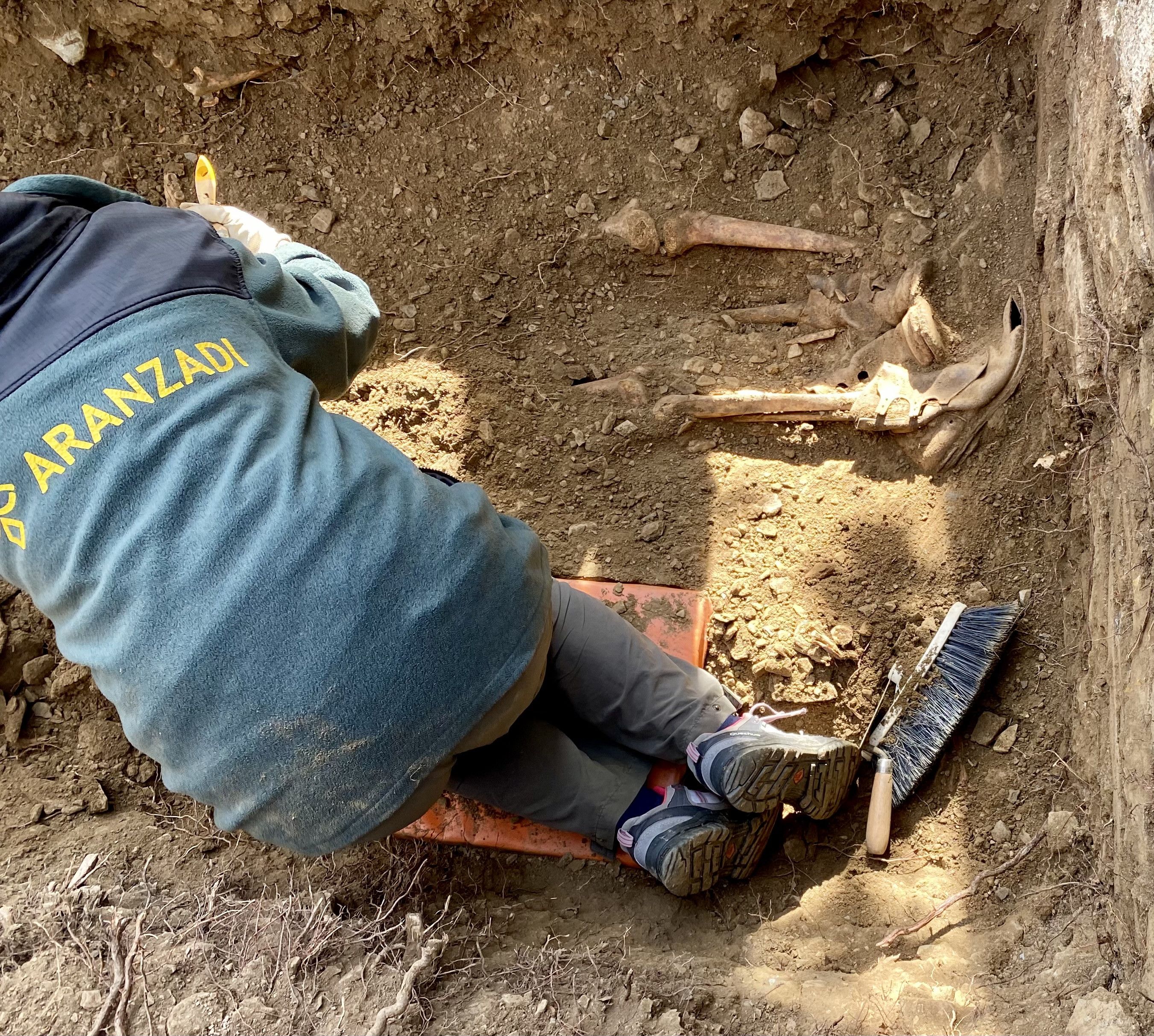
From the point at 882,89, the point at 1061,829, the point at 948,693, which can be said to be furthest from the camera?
the point at 882,89

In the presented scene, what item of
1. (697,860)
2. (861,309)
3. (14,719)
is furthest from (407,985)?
(861,309)

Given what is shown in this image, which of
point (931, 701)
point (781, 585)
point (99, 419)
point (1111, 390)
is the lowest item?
point (931, 701)

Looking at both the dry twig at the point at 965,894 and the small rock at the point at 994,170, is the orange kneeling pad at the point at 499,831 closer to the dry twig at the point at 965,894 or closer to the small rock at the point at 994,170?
the dry twig at the point at 965,894

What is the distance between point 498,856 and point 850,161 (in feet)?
7.83

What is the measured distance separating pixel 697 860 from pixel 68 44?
10.5 ft

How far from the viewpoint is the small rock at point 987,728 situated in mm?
2068

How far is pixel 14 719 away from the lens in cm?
217

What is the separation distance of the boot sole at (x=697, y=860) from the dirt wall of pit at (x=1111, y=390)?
2.54 ft

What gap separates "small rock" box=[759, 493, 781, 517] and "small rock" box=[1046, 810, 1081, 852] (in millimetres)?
1021

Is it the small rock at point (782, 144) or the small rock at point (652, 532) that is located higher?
the small rock at point (782, 144)

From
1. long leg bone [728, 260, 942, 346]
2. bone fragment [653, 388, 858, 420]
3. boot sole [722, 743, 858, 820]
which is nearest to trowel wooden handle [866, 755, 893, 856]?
boot sole [722, 743, 858, 820]

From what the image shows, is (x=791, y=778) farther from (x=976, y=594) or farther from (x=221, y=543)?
(x=221, y=543)

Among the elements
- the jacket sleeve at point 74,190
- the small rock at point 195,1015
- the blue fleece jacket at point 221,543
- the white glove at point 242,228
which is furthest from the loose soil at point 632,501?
the jacket sleeve at point 74,190

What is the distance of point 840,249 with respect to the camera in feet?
8.91
